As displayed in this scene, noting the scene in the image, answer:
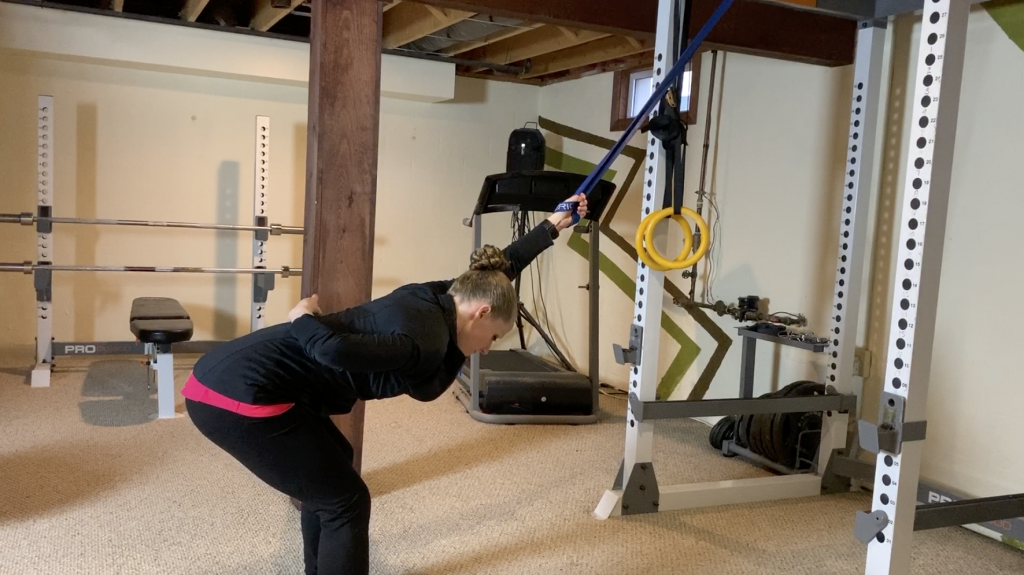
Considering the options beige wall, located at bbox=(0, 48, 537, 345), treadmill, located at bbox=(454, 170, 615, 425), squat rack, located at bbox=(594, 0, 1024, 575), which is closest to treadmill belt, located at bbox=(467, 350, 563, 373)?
treadmill, located at bbox=(454, 170, 615, 425)

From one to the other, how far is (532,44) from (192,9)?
2019 millimetres

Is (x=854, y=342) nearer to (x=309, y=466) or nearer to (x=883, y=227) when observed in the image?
(x=883, y=227)

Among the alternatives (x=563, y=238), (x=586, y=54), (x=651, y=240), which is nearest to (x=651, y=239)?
(x=651, y=240)

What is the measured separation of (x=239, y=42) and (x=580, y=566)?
402 centimetres

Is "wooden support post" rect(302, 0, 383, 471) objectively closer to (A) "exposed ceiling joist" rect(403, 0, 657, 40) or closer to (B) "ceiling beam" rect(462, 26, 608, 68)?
(A) "exposed ceiling joist" rect(403, 0, 657, 40)

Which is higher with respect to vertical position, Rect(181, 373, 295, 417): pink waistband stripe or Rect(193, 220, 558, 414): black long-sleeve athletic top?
Rect(193, 220, 558, 414): black long-sleeve athletic top

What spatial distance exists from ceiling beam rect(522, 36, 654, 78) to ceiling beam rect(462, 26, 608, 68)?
10 centimetres

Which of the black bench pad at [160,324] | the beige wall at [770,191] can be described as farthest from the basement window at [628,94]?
the black bench pad at [160,324]

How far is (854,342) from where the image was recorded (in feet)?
10.8

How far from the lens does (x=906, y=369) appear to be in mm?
1881

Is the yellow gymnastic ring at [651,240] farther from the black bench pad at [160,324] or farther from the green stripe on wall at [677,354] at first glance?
the black bench pad at [160,324]

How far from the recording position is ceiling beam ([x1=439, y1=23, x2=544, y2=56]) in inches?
175

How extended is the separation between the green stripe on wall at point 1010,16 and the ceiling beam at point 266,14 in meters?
3.19

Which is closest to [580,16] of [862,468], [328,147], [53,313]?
[328,147]
